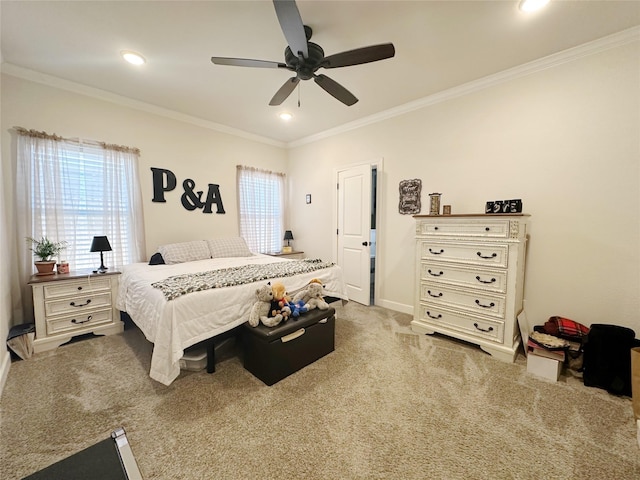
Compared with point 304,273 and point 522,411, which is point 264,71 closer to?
point 304,273

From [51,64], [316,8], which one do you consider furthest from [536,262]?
[51,64]

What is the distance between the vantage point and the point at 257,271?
2.65 m

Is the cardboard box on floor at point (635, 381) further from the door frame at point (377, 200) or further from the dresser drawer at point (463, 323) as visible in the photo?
the door frame at point (377, 200)

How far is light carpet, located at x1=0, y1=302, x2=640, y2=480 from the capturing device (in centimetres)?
134

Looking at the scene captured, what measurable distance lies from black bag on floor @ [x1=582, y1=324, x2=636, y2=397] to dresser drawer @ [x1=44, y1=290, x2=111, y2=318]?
457 cm

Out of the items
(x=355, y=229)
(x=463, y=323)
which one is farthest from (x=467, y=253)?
(x=355, y=229)

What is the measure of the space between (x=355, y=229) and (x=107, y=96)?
142 inches

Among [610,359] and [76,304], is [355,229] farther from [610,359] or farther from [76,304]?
[76,304]

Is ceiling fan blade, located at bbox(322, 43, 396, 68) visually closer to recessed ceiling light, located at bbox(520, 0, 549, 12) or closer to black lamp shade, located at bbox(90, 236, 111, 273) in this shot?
recessed ceiling light, located at bbox(520, 0, 549, 12)

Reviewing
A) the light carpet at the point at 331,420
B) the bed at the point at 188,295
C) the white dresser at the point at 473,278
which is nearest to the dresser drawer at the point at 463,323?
the white dresser at the point at 473,278

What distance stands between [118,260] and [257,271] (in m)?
1.96

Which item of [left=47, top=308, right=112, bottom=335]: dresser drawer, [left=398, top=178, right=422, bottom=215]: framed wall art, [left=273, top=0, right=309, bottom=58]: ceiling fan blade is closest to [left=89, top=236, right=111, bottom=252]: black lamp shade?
[left=47, top=308, right=112, bottom=335]: dresser drawer

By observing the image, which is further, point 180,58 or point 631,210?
point 180,58

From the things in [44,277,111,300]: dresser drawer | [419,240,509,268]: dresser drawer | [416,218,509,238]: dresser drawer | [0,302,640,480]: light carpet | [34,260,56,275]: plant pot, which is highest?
[416,218,509,238]: dresser drawer
